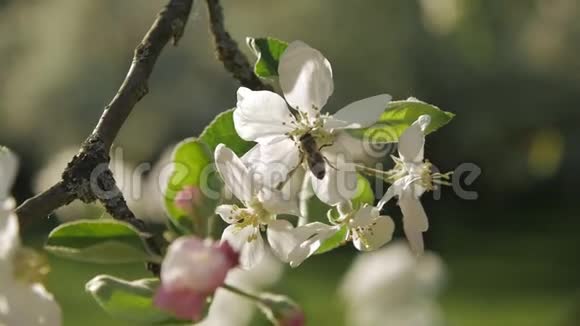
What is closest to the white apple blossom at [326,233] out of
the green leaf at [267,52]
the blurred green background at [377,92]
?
the green leaf at [267,52]

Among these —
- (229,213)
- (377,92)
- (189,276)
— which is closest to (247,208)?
(229,213)

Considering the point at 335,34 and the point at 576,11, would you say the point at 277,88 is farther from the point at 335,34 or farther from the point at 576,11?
the point at 335,34

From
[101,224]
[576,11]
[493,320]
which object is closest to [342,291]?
[101,224]

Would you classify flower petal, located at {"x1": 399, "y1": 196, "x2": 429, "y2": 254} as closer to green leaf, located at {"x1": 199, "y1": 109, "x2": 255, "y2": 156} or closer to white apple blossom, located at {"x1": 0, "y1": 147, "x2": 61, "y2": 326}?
green leaf, located at {"x1": 199, "y1": 109, "x2": 255, "y2": 156}

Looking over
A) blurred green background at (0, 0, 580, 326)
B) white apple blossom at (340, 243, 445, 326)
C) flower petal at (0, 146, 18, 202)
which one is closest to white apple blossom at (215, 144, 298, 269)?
flower petal at (0, 146, 18, 202)

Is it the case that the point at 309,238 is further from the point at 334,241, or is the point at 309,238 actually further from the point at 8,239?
the point at 8,239

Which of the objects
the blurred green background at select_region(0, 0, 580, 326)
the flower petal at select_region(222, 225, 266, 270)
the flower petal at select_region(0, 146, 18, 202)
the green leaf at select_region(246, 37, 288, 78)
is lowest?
the flower petal at select_region(0, 146, 18, 202)
